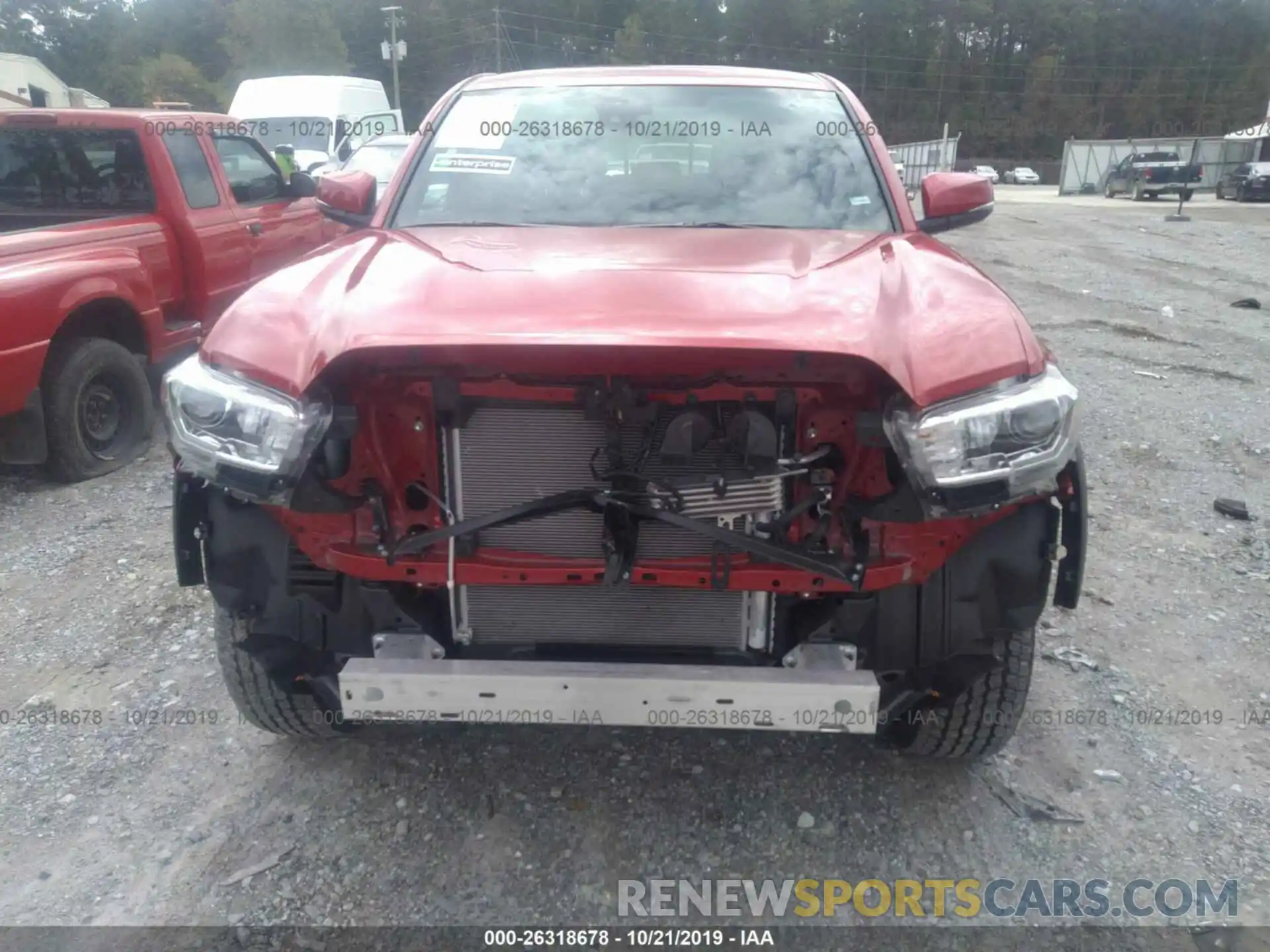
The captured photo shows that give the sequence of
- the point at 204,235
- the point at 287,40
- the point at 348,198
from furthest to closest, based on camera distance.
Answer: the point at 287,40 < the point at 204,235 < the point at 348,198

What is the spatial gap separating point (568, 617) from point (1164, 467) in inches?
160

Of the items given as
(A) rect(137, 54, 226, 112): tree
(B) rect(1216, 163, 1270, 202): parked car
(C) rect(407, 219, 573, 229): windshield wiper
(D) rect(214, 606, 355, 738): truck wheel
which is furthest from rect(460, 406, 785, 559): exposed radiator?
(A) rect(137, 54, 226, 112): tree

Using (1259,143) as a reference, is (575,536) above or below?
below

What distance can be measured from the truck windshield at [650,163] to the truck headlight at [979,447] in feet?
3.98

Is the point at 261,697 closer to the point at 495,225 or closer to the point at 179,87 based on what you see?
the point at 495,225

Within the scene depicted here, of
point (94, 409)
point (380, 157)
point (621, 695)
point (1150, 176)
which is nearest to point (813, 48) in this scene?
point (1150, 176)

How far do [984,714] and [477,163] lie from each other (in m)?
2.28

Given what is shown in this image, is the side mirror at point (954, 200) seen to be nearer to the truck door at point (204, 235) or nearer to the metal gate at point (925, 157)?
the truck door at point (204, 235)

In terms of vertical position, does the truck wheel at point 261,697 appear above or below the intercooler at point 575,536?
below

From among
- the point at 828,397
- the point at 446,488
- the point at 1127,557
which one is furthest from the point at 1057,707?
the point at 446,488

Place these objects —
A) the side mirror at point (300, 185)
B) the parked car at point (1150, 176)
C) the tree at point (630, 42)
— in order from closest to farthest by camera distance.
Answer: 1. the side mirror at point (300, 185)
2. the parked car at point (1150, 176)
3. the tree at point (630, 42)

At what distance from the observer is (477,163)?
10.4 ft

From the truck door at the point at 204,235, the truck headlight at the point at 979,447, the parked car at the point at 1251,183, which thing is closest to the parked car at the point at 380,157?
the truck door at the point at 204,235

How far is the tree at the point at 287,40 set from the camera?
143 ft
